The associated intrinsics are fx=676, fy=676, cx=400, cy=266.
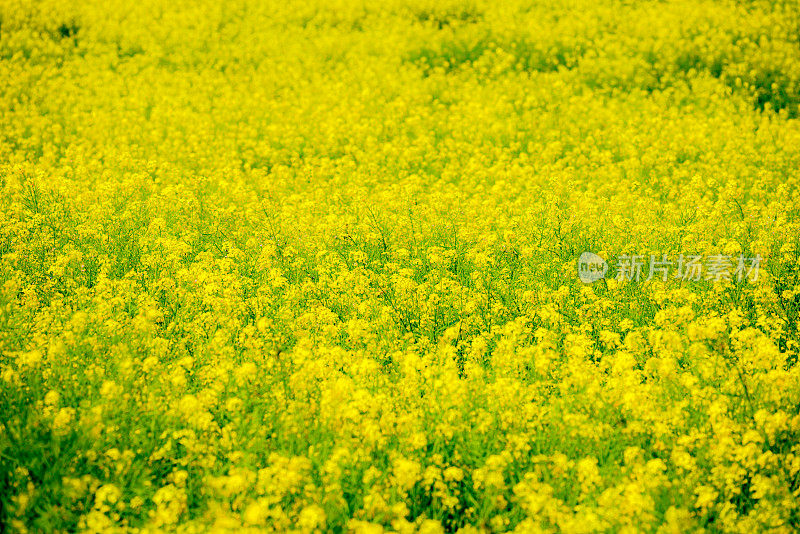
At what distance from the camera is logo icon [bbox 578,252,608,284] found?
5.60m

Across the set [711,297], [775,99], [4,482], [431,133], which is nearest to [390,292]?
[711,297]

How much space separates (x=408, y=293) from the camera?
17.3ft

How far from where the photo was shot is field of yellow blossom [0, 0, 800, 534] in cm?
337

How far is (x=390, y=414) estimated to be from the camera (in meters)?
3.81

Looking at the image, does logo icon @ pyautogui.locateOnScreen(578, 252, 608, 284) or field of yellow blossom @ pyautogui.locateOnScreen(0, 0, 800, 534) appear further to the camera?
logo icon @ pyautogui.locateOnScreen(578, 252, 608, 284)

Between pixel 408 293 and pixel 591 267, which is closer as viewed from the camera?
pixel 408 293

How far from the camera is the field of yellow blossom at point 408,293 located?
3367mm

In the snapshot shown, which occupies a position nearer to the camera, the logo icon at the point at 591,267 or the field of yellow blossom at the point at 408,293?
the field of yellow blossom at the point at 408,293

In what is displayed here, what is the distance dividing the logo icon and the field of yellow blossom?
25mm

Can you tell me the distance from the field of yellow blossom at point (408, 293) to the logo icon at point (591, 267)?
25 mm

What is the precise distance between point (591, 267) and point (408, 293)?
164 centimetres

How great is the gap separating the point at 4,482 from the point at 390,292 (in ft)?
9.57

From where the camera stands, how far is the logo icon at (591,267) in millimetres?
5602

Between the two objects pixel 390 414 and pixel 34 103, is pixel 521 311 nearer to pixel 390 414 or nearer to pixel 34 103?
pixel 390 414
